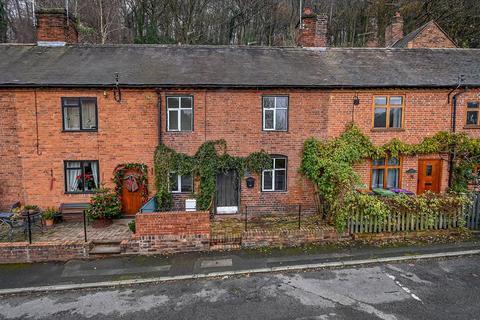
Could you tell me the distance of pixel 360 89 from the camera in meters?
11.6

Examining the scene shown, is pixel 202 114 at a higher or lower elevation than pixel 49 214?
higher

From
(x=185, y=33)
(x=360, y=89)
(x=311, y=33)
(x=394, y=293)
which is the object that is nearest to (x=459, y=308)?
(x=394, y=293)

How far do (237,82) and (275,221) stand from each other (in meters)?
5.61

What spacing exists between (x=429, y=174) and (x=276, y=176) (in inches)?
261

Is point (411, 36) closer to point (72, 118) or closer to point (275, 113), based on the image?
point (275, 113)

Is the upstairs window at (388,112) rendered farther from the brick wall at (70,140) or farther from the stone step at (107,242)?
the stone step at (107,242)

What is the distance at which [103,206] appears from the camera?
10.3m

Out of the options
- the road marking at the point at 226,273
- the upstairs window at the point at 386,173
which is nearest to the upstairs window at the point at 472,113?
the upstairs window at the point at 386,173

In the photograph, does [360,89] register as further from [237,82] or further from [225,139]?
[225,139]

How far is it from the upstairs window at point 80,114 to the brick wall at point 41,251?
476 centimetres

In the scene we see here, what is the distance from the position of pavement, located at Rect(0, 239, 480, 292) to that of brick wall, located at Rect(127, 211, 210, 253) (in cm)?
28

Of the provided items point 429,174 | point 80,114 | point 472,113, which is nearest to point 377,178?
point 429,174

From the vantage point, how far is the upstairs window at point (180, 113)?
37.2ft

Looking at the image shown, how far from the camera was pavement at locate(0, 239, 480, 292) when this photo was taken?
700 cm
